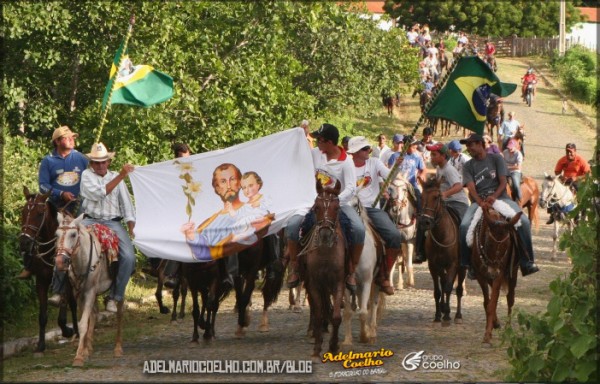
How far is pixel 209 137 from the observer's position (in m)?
22.5

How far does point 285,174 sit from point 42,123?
7.69 meters

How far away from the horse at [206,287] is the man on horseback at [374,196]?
2098mm

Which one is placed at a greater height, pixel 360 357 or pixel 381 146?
pixel 381 146

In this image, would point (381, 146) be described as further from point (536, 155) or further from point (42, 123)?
point (536, 155)

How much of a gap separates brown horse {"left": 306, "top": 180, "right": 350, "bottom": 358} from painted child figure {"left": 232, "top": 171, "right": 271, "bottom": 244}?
1234 mm

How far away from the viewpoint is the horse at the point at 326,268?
13984 millimetres

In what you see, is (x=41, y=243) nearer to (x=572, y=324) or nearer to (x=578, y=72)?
(x=572, y=324)

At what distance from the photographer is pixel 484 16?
314 feet

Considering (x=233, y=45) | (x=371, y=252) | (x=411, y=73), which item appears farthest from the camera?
(x=411, y=73)

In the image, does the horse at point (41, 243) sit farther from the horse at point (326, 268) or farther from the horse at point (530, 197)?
the horse at point (530, 197)

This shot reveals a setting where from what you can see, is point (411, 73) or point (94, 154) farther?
point (411, 73)

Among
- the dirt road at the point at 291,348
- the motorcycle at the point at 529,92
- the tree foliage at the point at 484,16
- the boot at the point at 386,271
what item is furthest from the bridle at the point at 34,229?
the tree foliage at the point at 484,16

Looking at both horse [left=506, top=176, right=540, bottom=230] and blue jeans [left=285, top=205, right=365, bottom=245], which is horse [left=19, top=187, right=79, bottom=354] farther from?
horse [left=506, top=176, right=540, bottom=230]

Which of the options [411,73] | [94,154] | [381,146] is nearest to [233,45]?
[381,146]
